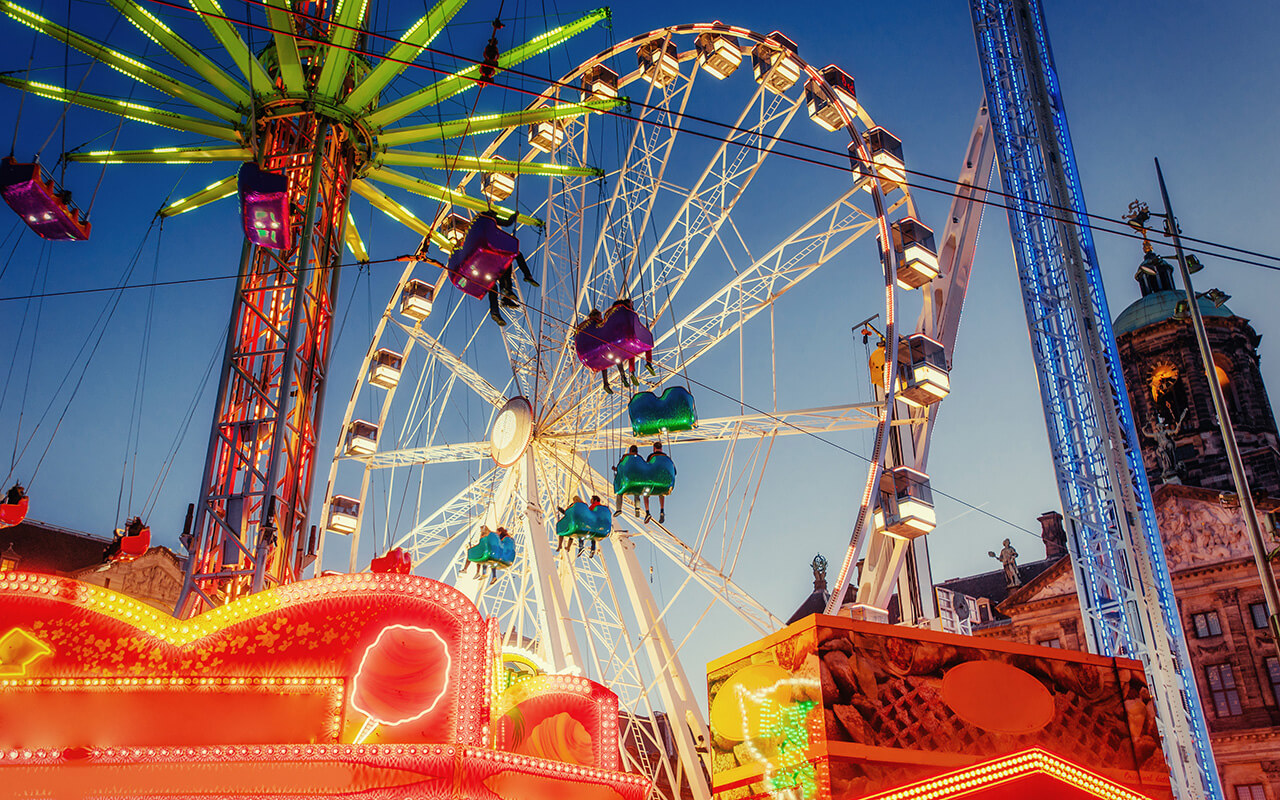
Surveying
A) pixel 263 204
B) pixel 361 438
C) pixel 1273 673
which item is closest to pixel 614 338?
pixel 263 204

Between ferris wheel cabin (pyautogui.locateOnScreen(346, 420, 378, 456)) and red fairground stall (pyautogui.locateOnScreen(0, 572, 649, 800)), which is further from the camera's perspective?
ferris wheel cabin (pyautogui.locateOnScreen(346, 420, 378, 456))

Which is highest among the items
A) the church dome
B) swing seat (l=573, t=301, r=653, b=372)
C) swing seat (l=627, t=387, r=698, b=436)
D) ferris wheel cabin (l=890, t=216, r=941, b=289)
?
the church dome

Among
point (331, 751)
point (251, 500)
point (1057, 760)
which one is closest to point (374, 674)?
point (331, 751)

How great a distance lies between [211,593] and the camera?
1002 cm

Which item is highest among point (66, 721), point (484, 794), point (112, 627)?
point (112, 627)

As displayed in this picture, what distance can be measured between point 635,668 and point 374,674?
36.4 feet

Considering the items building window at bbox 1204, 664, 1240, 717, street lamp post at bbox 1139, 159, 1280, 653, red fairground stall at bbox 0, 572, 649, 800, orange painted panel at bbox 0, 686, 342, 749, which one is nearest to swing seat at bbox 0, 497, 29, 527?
red fairground stall at bbox 0, 572, 649, 800

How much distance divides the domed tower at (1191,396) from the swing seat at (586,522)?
106 feet

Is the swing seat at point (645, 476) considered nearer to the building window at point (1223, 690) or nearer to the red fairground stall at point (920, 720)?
the red fairground stall at point (920, 720)

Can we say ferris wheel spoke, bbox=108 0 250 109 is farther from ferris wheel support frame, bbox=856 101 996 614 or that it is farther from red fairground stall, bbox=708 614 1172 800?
ferris wheel support frame, bbox=856 101 996 614

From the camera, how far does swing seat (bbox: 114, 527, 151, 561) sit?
11.8 m

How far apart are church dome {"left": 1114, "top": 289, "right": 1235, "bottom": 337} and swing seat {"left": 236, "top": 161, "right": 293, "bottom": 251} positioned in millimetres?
40690

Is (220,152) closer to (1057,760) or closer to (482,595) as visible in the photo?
(482,595)

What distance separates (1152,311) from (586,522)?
124 ft
